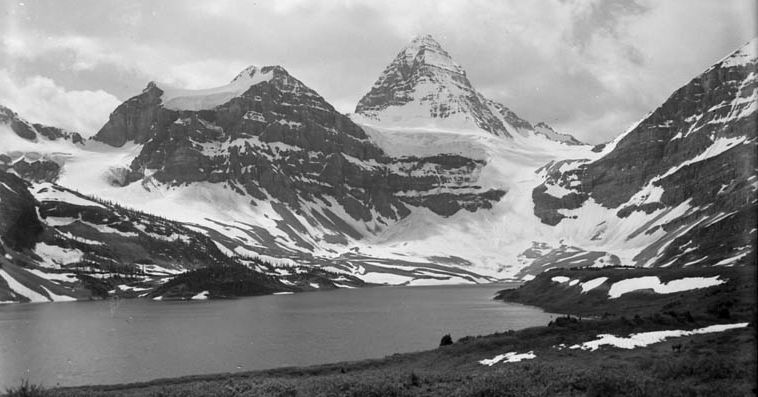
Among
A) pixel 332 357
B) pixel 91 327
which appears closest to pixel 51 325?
pixel 91 327

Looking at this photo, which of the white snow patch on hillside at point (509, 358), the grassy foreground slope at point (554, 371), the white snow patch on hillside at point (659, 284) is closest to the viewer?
the grassy foreground slope at point (554, 371)

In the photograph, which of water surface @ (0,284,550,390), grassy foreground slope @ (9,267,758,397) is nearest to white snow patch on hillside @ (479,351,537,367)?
grassy foreground slope @ (9,267,758,397)

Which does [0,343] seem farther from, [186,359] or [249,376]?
[249,376]

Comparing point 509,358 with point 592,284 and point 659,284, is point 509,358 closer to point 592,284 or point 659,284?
point 659,284

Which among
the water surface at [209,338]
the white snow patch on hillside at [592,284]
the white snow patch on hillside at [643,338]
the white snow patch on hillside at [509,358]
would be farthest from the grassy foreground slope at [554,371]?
the white snow patch on hillside at [592,284]

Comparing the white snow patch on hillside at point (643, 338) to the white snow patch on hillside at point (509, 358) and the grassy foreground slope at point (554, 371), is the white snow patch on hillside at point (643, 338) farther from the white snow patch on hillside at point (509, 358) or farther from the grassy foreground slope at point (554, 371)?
the white snow patch on hillside at point (509, 358)
